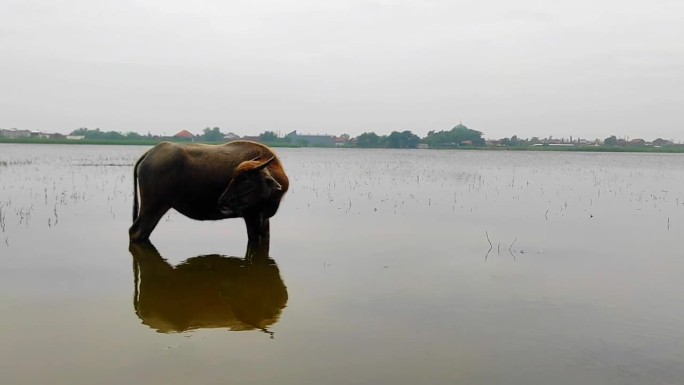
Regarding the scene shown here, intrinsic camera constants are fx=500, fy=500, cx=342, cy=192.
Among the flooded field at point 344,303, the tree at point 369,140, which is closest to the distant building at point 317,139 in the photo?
the tree at point 369,140

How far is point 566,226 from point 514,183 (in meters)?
12.2

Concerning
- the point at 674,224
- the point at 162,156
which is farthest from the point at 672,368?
the point at 674,224

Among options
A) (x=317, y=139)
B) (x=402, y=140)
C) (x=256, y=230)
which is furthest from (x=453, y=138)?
(x=256, y=230)

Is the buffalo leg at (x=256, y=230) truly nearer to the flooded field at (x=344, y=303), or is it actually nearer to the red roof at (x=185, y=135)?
the flooded field at (x=344, y=303)

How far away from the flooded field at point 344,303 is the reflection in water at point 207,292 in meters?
0.03

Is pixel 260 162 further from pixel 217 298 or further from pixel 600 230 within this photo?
pixel 600 230

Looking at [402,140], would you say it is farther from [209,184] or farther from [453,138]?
[209,184]

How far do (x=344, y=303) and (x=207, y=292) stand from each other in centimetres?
175

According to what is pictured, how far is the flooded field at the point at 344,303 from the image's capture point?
4.27 meters

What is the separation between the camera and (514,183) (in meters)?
23.6

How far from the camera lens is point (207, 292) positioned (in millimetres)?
6289

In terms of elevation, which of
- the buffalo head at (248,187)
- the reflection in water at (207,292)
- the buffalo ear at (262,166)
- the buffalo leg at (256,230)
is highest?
the buffalo ear at (262,166)

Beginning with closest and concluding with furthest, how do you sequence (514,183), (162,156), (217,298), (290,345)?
(290,345)
(217,298)
(162,156)
(514,183)

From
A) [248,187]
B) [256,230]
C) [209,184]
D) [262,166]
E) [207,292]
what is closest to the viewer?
[207,292]
